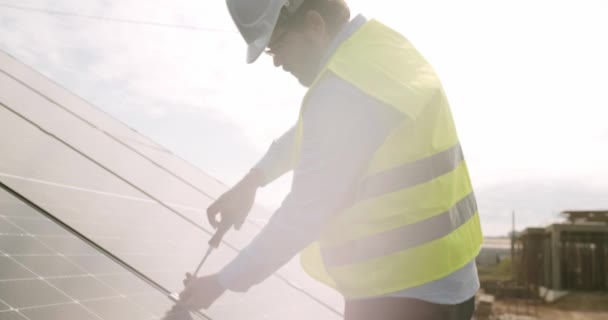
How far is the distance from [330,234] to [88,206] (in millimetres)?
Answer: 1834

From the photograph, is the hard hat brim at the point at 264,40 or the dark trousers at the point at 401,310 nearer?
the dark trousers at the point at 401,310

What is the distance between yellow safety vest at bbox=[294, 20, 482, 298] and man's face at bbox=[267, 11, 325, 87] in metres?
0.18

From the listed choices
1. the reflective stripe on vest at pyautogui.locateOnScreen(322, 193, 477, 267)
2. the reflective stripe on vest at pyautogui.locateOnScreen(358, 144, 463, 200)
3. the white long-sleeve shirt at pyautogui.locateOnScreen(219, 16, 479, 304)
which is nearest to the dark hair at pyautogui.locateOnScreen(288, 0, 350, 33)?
the white long-sleeve shirt at pyautogui.locateOnScreen(219, 16, 479, 304)

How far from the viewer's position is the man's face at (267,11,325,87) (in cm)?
227

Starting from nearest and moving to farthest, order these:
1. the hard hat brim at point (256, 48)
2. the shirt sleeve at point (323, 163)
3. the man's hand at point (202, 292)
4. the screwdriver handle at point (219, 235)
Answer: the shirt sleeve at point (323, 163)
the man's hand at point (202, 292)
the hard hat brim at point (256, 48)
the screwdriver handle at point (219, 235)

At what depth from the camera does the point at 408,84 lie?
1.99 meters

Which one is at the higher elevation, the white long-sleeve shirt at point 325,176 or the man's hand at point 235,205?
the white long-sleeve shirt at point 325,176

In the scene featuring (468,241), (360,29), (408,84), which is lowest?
(468,241)

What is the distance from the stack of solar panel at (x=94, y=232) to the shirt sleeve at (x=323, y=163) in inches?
28.5

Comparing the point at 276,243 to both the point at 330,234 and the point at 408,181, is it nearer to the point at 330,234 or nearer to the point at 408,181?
the point at 330,234

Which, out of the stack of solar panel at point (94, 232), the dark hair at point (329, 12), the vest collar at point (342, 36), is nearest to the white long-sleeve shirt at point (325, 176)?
the vest collar at point (342, 36)

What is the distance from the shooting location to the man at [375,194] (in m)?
1.93

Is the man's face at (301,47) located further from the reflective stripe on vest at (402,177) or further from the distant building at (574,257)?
the distant building at (574,257)

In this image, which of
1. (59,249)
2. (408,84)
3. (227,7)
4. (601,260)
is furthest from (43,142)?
(601,260)
